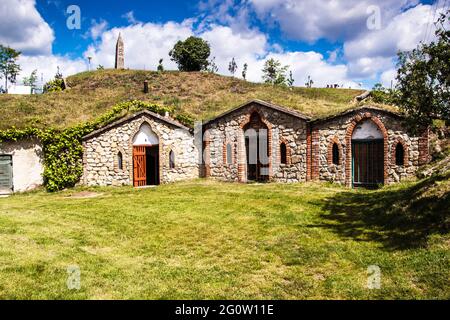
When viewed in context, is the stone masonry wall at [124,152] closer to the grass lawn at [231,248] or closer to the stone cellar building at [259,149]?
the stone cellar building at [259,149]

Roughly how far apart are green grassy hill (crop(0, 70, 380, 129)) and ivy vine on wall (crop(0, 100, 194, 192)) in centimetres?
71

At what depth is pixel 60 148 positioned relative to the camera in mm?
20344

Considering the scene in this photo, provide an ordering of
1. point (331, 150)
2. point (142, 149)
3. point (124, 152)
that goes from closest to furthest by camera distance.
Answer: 1. point (331, 150)
2. point (124, 152)
3. point (142, 149)

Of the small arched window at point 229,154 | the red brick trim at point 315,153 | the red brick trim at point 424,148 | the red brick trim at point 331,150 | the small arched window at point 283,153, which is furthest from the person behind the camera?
the small arched window at point 229,154

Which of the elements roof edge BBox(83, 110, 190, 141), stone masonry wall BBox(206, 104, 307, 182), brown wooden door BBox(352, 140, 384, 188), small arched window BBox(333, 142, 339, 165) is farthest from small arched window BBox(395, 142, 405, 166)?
roof edge BBox(83, 110, 190, 141)

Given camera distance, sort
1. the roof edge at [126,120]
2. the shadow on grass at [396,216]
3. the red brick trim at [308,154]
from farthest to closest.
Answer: the roof edge at [126,120] < the red brick trim at [308,154] < the shadow on grass at [396,216]

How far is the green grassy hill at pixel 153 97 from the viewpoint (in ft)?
76.1

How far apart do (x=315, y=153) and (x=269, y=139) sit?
2706 mm

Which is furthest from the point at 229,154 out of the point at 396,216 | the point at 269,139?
the point at 396,216

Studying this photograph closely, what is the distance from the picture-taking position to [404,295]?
232 inches

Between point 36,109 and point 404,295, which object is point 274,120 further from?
point 36,109

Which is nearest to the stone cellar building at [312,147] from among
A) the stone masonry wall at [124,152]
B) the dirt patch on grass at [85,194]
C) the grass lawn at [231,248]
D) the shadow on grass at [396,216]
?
the stone masonry wall at [124,152]

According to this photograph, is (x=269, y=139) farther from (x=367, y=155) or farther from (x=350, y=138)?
(x=367, y=155)
